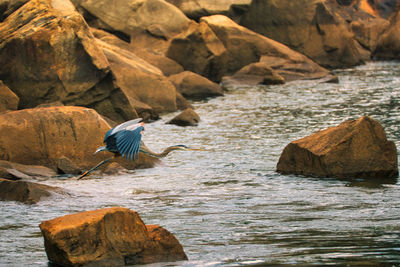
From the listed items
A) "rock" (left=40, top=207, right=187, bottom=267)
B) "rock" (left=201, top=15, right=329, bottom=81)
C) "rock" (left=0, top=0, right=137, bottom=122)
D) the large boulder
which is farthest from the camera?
"rock" (left=201, top=15, right=329, bottom=81)

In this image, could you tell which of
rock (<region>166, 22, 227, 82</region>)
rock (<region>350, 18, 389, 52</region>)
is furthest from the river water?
rock (<region>350, 18, 389, 52</region>)

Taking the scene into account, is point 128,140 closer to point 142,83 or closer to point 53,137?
point 53,137

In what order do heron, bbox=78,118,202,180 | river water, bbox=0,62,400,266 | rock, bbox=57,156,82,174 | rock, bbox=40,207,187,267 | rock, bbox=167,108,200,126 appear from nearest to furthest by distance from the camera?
1. rock, bbox=40,207,187,267
2. river water, bbox=0,62,400,266
3. heron, bbox=78,118,202,180
4. rock, bbox=57,156,82,174
5. rock, bbox=167,108,200,126

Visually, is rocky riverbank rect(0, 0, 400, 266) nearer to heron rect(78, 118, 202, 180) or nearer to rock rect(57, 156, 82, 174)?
rock rect(57, 156, 82, 174)

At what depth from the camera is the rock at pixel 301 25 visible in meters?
35.0

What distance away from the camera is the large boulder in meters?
11.6

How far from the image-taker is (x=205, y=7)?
111ft

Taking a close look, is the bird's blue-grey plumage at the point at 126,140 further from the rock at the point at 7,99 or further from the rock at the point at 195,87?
the rock at the point at 195,87

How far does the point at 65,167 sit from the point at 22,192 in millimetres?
2431

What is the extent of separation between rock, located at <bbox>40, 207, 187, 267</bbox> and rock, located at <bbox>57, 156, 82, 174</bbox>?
526 cm

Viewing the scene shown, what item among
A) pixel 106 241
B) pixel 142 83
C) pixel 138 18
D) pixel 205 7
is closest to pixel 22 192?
pixel 106 241

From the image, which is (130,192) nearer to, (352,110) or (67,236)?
(67,236)

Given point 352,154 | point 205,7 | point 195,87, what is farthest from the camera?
point 205,7

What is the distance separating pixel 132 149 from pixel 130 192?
5.79 ft
